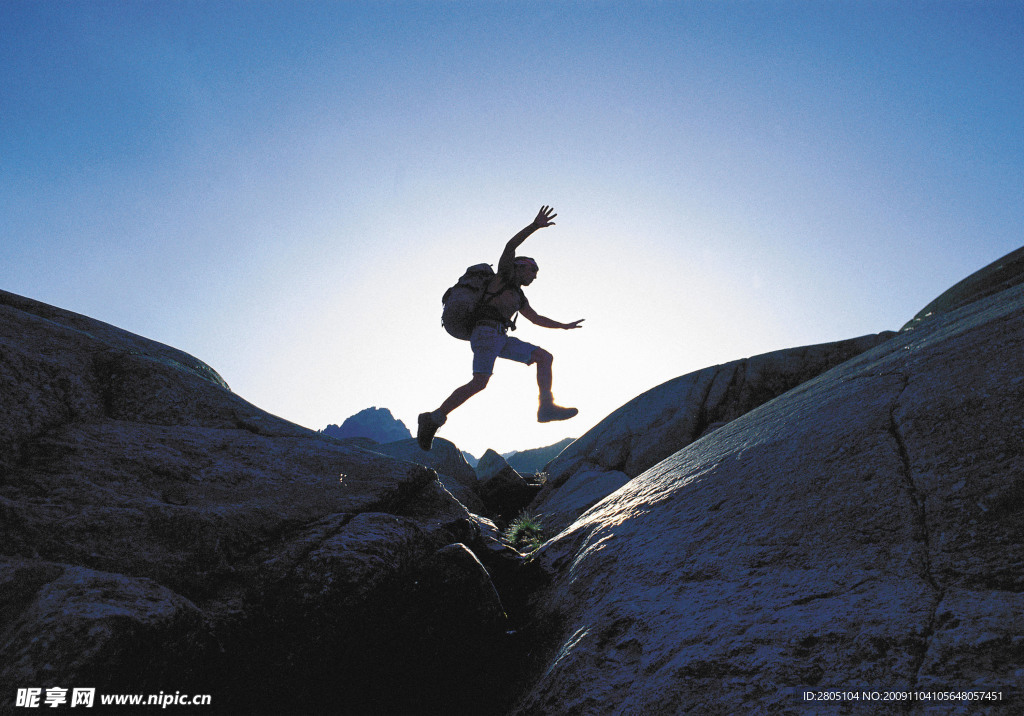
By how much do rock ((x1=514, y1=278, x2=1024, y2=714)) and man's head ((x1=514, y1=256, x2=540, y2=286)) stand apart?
14.4ft

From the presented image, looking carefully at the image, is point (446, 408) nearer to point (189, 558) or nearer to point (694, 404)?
point (189, 558)

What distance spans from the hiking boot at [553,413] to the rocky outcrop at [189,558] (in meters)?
3.30

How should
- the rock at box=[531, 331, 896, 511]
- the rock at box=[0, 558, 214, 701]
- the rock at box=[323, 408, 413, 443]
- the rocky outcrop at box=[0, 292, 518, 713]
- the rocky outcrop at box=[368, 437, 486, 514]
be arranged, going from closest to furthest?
the rock at box=[0, 558, 214, 701]
the rocky outcrop at box=[0, 292, 518, 713]
the rock at box=[531, 331, 896, 511]
the rocky outcrop at box=[368, 437, 486, 514]
the rock at box=[323, 408, 413, 443]

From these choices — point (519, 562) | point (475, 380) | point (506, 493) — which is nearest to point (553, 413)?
point (475, 380)

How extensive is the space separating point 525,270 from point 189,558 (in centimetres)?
597

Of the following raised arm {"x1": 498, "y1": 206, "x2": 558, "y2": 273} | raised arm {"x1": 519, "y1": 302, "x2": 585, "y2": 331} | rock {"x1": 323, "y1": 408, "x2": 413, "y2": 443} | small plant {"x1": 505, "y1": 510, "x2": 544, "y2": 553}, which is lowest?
small plant {"x1": 505, "y1": 510, "x2": 544, "y2": 553}

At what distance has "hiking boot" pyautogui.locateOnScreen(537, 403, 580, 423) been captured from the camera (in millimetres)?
8406

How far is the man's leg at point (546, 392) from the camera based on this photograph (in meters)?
8.42

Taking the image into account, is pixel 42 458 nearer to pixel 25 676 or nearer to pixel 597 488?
pixel 25 676

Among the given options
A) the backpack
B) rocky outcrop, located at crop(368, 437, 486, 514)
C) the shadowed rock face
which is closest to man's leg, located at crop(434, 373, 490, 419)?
the backpack

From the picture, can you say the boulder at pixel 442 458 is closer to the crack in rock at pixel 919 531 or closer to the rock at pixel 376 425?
the crack in rock at pixel 919 531

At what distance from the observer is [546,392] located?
28.1 ft

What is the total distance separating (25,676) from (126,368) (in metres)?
3.92

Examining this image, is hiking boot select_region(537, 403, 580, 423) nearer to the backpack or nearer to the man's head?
the backpack
